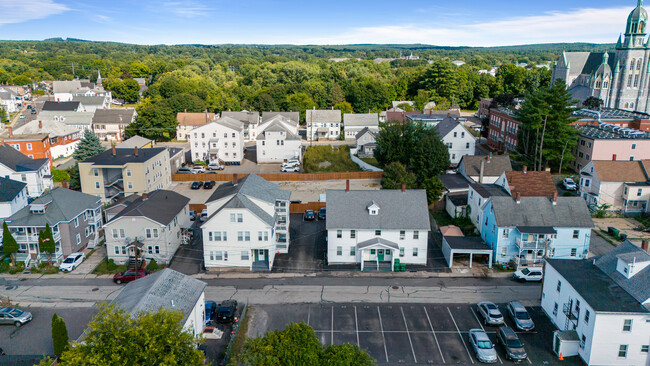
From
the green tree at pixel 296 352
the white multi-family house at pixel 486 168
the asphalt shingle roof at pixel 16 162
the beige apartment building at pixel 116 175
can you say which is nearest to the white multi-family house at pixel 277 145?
the beige apartment building at pixel 116 175

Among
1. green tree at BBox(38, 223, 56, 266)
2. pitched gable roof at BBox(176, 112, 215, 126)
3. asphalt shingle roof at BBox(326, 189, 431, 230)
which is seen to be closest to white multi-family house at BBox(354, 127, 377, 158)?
pitched gable roof at BBox(176, 112, 215, 126)

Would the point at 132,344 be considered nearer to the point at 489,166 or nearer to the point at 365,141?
the point at 489,166

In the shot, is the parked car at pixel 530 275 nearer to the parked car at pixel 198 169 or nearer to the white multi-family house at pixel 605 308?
the white multi-family house at pixel 605 308

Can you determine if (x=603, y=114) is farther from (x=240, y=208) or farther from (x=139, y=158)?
(x=139, y=158)

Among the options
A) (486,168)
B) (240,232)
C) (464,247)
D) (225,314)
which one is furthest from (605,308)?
(486,168)

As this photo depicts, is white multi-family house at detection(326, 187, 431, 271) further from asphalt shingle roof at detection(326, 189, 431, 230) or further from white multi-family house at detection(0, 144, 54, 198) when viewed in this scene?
white multi-family house at detection(0, 144, 54, 198)

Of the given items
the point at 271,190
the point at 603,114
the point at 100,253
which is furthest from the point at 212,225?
the point at 603,114
